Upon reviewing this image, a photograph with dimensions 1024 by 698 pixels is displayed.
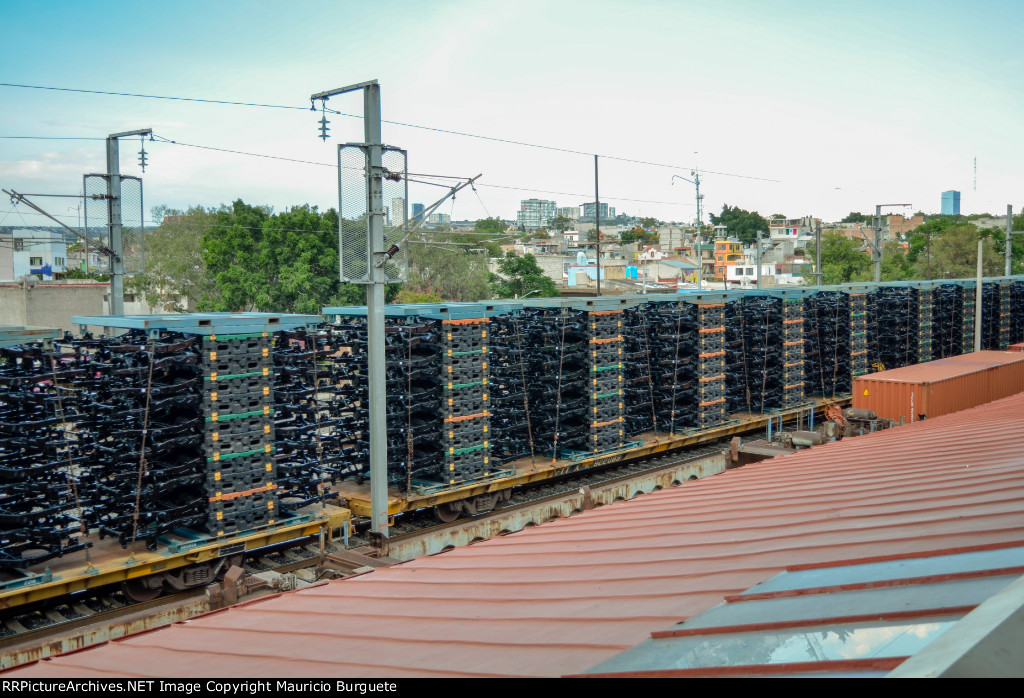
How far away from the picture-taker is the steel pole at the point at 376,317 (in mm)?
16391

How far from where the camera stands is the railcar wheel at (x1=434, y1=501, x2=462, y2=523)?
19734 millimetres

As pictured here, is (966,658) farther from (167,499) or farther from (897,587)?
(167,499)

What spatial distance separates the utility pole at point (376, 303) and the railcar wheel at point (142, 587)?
14.0 ft

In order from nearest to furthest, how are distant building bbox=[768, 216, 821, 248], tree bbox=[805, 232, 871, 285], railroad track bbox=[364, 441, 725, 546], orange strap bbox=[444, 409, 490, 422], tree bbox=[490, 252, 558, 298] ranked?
orange strap bbox=[444, 409, 490, 422] → railroad track bbox=[364, 441, 725, 546] → tree bbox=[490, 252, 558, 298] → tree bbox=[805, 232, 871, 285] → distant building bbox=[768, 216, 821, 248]

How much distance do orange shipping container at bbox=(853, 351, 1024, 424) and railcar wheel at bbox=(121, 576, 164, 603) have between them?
67.8ft

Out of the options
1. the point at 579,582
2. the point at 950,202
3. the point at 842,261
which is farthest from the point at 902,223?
the point at 579,582

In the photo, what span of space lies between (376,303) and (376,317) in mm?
284

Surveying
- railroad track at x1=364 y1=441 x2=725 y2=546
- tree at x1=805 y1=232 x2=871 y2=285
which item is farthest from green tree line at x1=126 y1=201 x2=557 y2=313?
tree at x1=805 y1=232 x2=871 y2=285

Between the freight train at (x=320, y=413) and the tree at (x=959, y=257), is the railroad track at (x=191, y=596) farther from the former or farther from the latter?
the tree at (x=959, y=257)

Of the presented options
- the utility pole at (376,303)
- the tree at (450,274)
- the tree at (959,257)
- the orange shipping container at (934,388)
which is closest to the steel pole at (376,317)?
the utility pole at (376,303)

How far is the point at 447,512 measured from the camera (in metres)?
19.8

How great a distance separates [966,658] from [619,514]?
845 cm

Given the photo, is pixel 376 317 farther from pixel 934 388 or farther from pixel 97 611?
pixel 934 388

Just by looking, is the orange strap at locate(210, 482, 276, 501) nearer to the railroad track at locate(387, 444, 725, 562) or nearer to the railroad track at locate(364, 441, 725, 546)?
the railroad track at locate(364, 441, 725, 546)
